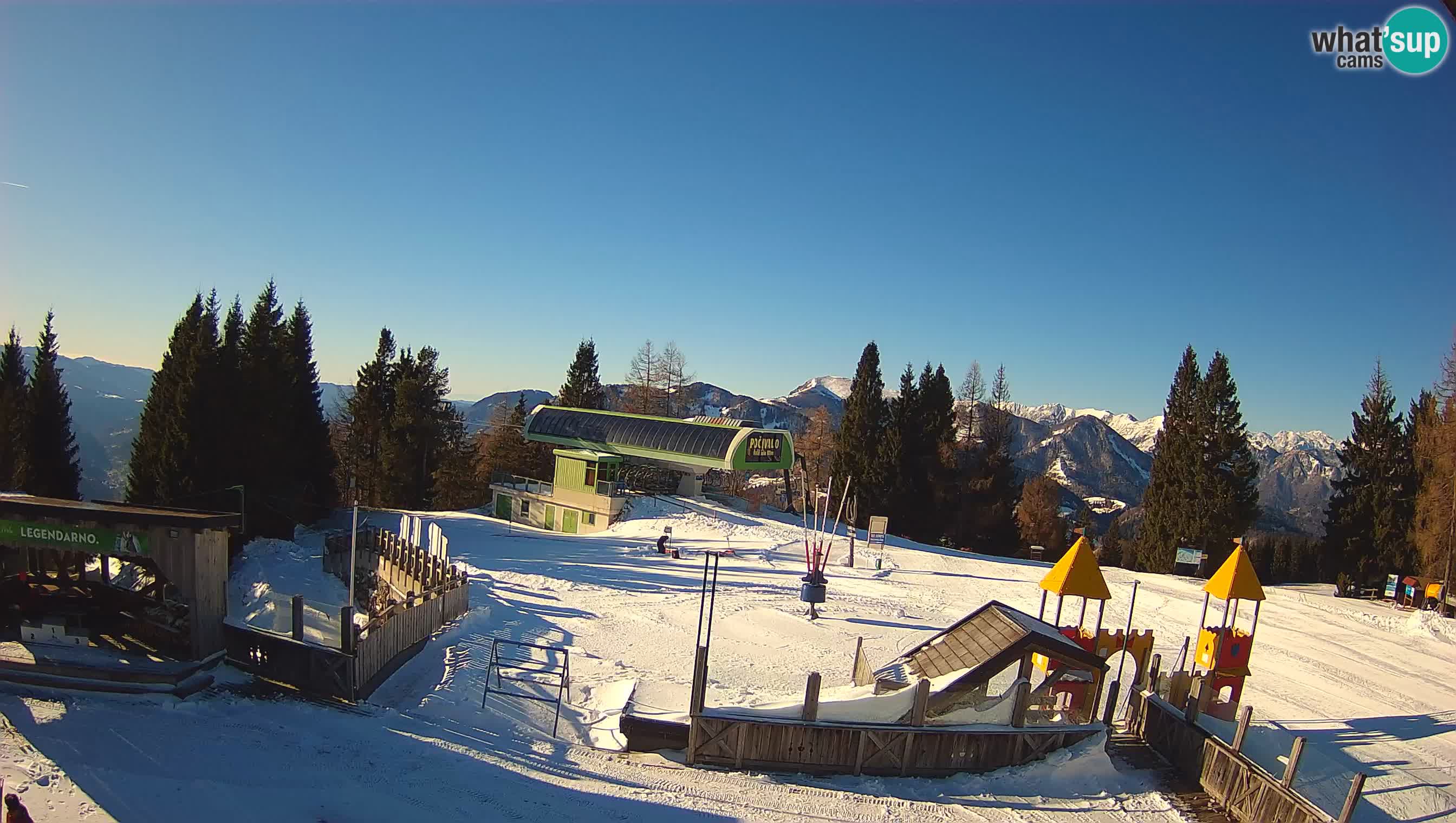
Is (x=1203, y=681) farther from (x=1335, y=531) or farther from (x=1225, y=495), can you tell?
(x=1335, y=531)

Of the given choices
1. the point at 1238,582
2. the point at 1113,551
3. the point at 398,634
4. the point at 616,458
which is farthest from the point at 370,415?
the point at 1113,551

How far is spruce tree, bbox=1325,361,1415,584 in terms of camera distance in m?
33.1

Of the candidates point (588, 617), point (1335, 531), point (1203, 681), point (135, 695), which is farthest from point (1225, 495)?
point (135, 695)

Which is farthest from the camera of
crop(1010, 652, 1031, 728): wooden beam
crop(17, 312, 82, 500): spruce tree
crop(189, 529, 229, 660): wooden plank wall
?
crop(17, 312, 82, 500): spruce tree

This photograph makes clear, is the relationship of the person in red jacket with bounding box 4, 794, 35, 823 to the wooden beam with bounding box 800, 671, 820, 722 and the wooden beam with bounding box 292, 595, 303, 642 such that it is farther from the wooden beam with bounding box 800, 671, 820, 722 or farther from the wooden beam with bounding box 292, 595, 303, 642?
the wooden beam with bounding box 800, 671, 820, 722

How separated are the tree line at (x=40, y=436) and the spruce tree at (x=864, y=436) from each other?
1434 inches

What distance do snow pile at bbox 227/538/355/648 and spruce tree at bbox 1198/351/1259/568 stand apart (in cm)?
3638

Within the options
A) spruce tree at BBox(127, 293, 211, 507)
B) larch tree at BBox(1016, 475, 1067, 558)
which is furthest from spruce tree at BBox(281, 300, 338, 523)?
larch tree at BBox(1016, 475, 1067, 558)

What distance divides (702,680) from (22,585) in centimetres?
1189

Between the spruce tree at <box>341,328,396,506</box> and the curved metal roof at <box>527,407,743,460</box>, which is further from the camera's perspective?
the spruce tree at <box>341,328,396,506</box>

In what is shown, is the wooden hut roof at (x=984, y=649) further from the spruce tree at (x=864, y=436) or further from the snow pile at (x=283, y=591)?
the spruce tree at (x=864, y=436)

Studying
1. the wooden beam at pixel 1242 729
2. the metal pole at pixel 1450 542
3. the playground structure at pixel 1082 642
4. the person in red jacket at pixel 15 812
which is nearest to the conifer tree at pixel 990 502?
the metal pole at pixel 1450 542

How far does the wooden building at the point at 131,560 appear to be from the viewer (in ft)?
36.8

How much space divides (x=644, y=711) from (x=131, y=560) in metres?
9.37
